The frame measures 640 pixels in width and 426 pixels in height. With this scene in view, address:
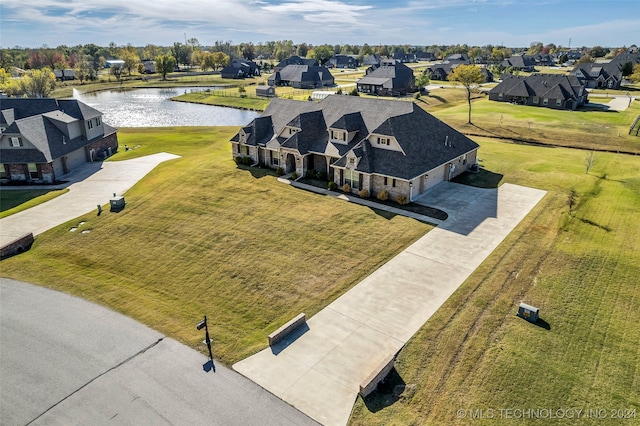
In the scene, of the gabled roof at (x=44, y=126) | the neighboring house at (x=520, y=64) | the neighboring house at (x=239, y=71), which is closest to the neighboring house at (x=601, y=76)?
the neighboring house at (x=520, y=64)

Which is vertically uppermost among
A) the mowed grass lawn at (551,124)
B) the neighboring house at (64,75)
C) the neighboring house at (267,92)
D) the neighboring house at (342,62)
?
the neighboring house at (342,62)

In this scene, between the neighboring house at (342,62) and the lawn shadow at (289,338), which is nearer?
the lawn shadow at (289,338)

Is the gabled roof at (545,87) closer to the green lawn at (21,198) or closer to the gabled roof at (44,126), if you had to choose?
the gabled roof at (44,126)

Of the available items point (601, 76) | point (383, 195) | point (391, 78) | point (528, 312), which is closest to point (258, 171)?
point (383, 195)

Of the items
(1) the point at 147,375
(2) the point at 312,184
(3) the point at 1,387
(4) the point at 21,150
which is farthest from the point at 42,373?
(4) the point at 21,150

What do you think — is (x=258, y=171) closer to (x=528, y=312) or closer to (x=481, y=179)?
(x=481, y=179)

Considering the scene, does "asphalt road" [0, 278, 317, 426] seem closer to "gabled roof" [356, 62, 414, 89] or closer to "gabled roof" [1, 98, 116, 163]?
"gabled roof" [1, 98, 116, 163]

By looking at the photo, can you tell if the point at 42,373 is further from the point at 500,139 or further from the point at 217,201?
the point at 500,139
